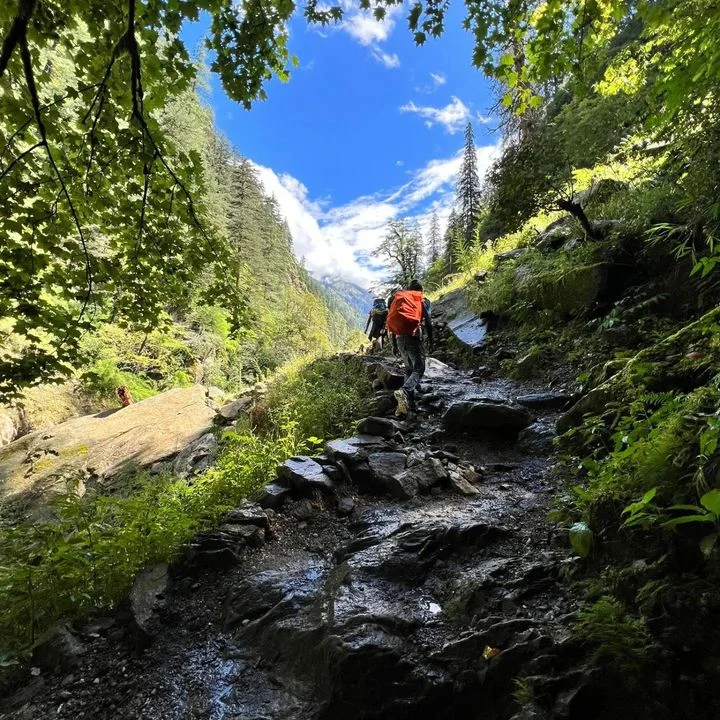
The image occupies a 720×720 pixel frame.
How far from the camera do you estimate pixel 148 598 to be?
3.98 m

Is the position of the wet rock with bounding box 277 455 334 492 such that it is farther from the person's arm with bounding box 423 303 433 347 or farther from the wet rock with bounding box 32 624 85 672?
the person's arm with bounding box 423 303 433 347

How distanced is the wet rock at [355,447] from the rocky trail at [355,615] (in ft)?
0.53

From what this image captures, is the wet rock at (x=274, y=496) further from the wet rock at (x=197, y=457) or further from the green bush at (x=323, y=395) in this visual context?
the wet rock at (x=197, y=457)

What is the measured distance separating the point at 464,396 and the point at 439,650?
5632 mm

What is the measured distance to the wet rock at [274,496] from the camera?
5.26 m

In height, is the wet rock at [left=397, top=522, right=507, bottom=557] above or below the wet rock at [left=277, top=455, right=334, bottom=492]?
below

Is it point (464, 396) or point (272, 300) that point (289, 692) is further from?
point (272, 300)

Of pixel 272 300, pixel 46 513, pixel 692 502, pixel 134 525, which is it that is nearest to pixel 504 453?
pixel 692 502

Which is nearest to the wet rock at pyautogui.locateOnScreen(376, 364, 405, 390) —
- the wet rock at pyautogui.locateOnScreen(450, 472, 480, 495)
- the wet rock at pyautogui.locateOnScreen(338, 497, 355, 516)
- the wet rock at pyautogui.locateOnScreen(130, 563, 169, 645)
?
the wet rock at pyautogui.locateOnScreen(450, 472, 480, 495)

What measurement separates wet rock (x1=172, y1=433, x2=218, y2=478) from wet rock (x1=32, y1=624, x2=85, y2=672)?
5.45m

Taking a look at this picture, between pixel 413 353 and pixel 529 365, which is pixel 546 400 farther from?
pixel 413 353

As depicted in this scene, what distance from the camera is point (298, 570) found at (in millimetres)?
4262

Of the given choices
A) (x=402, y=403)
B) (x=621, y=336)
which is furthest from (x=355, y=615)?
(x=621, y=336)

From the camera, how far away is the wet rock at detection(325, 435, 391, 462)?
5.98 metres
